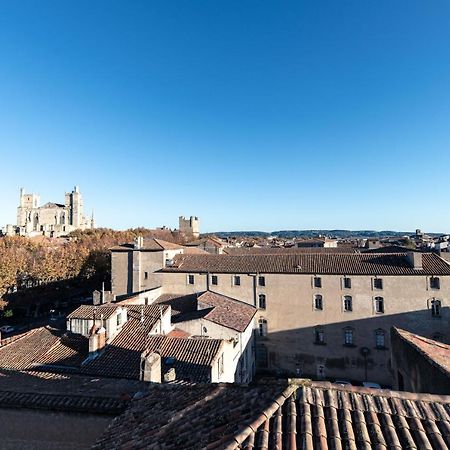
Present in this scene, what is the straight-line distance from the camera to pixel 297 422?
468 cm

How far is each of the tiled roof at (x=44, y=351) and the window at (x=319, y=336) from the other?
19.5m

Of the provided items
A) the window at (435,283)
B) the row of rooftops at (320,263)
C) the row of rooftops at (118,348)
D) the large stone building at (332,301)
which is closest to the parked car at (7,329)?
the row of rooftops at (320,263)

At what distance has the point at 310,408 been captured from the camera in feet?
16.1

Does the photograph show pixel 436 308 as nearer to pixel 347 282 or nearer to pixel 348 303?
pixel 348 303

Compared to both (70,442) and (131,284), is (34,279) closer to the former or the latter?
(131,284)

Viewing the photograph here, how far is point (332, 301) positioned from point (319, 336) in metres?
3.37

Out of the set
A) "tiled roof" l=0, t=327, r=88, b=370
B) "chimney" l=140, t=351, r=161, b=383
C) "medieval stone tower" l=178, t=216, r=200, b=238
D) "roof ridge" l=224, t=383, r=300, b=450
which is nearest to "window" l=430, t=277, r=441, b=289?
"chimney" l=140, t=351, r=161, b=383

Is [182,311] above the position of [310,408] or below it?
below

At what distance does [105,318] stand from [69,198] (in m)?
126

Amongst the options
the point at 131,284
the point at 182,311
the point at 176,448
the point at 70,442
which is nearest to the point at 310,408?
the point at 176,448

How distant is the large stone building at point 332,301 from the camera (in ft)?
90.7

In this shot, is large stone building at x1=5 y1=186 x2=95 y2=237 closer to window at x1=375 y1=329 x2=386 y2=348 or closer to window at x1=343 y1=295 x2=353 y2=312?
window at x1=343 y1=295 x2=353 y2=312

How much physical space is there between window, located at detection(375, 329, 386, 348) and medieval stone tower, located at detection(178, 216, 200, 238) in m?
85.3

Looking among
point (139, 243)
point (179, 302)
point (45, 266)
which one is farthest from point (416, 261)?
point (45, 266)
